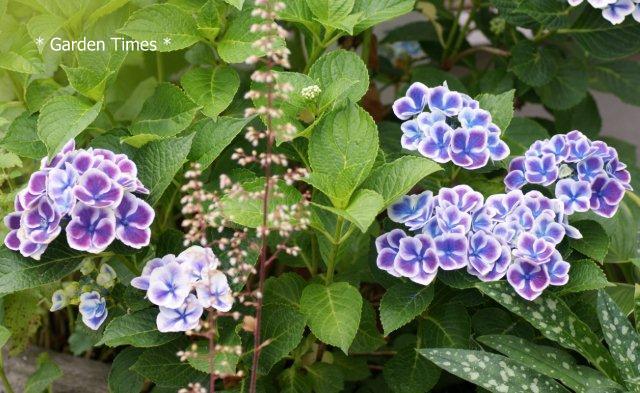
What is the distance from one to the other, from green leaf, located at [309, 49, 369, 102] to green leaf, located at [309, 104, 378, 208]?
70 mm

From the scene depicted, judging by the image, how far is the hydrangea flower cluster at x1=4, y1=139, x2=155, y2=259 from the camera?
3.58 feet

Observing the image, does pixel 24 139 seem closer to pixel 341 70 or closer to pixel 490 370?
pixel 341 70

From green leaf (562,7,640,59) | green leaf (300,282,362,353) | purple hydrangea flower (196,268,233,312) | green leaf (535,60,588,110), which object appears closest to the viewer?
purple hydrangea flower (196,268,233,312)

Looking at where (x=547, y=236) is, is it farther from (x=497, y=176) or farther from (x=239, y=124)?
(x=239, y=124)

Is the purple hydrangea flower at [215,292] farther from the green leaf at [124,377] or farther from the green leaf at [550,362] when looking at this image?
the green leaf at [550,362]

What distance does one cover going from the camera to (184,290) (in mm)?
1108

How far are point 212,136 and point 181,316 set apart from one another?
28 cm

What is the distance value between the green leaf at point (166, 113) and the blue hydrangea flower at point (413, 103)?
30 cm

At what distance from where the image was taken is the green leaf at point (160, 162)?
1177mm

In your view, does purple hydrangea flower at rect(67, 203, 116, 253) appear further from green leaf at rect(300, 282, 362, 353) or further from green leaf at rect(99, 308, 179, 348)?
green leaf at rect(300, 282, 362, 353)

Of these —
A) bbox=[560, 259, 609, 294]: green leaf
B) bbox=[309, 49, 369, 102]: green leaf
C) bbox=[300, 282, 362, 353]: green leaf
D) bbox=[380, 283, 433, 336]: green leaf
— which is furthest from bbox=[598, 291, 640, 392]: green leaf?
bbox=[309, 49, 369, 102]: green leaf

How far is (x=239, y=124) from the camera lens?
1230mm

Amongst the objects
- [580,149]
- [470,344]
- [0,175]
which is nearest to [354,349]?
[470,344]

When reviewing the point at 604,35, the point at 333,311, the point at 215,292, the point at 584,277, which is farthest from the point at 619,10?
the point at 215,292
